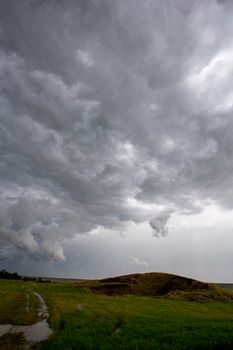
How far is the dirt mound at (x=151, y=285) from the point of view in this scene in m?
96.4

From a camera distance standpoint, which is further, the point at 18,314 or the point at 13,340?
the point at 18,314

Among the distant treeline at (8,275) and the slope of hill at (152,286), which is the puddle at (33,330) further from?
the distant treeline at (8,275)

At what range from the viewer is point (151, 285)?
107m

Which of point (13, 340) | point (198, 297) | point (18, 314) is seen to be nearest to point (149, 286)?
point (198, 297)

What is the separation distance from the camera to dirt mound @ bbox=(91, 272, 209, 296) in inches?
3797

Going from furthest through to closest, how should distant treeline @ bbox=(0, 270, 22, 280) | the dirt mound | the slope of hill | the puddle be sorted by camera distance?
distant treeline @ bbox=(0, 270, 22, 280)
the dirt mound
the slope of hill
the puddle

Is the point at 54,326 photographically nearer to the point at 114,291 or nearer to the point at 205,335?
the point at 205,335

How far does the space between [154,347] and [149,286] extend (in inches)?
3540

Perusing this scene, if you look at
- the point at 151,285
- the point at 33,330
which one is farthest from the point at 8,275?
the point at 33,330

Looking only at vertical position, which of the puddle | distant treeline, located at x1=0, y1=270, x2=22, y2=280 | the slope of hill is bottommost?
the puddle

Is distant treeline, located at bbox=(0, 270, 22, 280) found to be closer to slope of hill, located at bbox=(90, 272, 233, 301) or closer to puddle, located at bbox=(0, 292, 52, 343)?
slope of hill, located at bbox=(90, 272, 233, 301)

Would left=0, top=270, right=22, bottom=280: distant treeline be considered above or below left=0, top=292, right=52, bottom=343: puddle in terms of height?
above

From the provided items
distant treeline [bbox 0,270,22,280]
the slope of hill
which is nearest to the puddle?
the slope of hill

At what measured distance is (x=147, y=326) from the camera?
95.5ft
